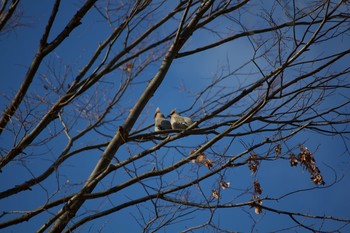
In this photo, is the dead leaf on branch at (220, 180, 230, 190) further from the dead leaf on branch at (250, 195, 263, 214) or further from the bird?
the bird

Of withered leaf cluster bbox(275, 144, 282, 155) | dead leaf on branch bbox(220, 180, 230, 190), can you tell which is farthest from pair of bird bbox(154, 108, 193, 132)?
withered leaf cluster bbox(275, 144, 282, 155)

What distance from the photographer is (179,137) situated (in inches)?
162

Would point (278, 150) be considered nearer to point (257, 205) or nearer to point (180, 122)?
point (257, 205)

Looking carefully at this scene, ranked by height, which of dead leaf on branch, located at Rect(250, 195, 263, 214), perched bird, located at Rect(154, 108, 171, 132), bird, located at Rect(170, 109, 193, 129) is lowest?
dead leaf on branch, located at Rect(250, 195, 263, 214)

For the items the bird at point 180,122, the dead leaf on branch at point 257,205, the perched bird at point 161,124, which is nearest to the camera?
the dead leaf on branch at point 257,205

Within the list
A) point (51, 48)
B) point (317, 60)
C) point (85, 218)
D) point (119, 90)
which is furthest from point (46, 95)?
point (317, 60)

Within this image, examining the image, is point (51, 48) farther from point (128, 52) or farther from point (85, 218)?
point (85, 218)

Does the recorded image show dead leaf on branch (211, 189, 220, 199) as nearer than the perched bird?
Yes

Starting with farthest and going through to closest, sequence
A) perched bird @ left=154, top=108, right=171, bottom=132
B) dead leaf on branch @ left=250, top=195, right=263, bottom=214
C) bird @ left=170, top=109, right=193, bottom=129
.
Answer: perched bird @ left=154, top=108, right=171, bottom=132 → bird @ left=170, top=109, right=193, bottom=129 → dead leaf on branch @ left=250, top=195, right=263, bottom=214

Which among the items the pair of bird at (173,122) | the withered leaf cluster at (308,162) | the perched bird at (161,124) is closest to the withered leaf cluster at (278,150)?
the withered leaf cluster at (308,162)

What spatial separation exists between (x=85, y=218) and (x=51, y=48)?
7.65ft

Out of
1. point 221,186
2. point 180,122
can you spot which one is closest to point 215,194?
point 221,186

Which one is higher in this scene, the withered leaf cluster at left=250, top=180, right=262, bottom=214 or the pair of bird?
the pair of bird

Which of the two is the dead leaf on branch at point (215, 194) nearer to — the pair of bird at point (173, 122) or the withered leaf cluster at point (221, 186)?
the withered leaf cluster at point (221, 186)
